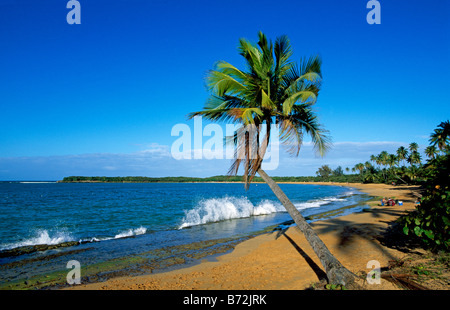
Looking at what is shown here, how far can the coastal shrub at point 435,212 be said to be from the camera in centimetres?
468

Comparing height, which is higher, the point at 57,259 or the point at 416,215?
the point at 416,215

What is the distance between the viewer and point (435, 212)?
4773 mm

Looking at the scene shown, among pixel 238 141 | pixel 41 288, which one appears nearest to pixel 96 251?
pixel 41 288

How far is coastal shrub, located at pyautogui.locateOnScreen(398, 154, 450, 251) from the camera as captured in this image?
4680 millimetres

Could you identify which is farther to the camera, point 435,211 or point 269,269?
point 269,269

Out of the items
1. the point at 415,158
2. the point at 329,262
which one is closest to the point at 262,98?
the point at 329,262

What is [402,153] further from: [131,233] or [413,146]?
[131,233]

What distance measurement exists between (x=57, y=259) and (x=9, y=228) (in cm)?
1112
